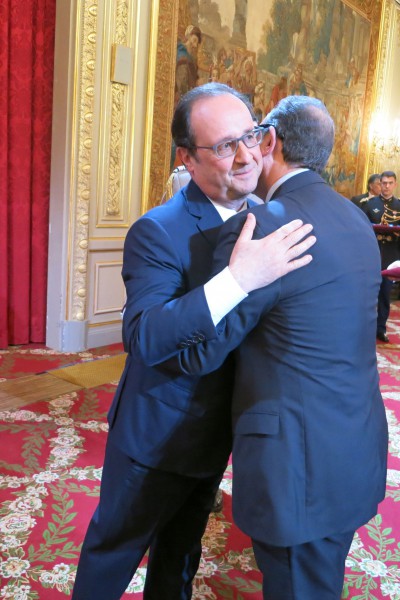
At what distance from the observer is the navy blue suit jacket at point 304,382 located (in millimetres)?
1185

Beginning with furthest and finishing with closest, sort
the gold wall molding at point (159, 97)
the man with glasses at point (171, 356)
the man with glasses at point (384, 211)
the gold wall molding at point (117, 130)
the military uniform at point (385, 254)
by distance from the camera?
1. the man with glasses at point (384, 211)
2. the military uniform at point (385, 254)
3. the gold wall molding at point (159, 97)
4. the gold wall molding at point (117, 130)
5. the man with glasses at point (171, 356)

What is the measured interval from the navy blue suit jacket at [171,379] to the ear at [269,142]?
0.66 feet

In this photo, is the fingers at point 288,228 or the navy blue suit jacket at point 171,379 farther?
the navy blue suit jacket at point 171,379

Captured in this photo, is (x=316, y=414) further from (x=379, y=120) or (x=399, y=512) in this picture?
(x=379, y=120)

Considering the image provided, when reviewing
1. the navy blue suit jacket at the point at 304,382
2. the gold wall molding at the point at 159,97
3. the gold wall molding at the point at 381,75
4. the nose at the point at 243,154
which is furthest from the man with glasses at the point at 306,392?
the gold wall molding at the point at 381,75

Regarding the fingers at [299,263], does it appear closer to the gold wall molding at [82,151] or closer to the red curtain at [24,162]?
the gold wall molding at [82,151]

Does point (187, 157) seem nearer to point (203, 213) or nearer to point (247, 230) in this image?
point (203, 213)

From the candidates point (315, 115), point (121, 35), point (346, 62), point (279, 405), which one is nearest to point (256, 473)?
point (279, 405)

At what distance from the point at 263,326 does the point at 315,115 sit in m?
0.51

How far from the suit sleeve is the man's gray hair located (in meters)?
0.36

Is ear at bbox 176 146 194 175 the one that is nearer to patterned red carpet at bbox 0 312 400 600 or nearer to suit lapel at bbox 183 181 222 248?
suit lapel at bbox 183 181 222 248

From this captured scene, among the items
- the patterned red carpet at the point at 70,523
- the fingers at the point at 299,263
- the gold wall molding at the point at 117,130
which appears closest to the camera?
the fingers at the point at 299,263

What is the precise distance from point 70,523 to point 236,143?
2.04m

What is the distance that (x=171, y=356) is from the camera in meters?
1.25
